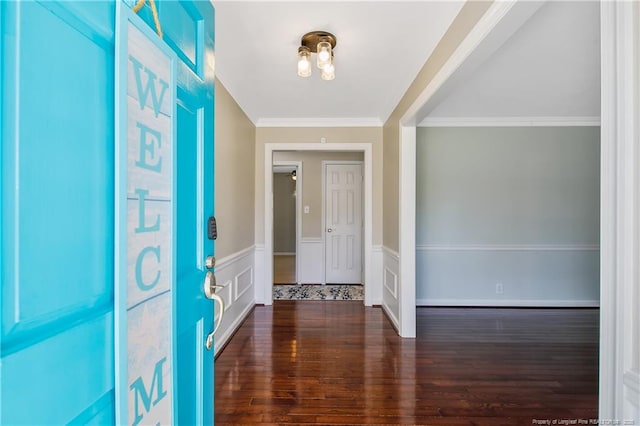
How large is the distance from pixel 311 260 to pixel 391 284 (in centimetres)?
200

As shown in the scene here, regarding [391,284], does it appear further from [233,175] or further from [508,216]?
[233,175]

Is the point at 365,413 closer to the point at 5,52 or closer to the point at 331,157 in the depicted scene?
the point at 5,52

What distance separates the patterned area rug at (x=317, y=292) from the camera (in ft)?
14.5

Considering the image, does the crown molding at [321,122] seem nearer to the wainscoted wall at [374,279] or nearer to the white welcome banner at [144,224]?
the wainscoted wall at [374,279]

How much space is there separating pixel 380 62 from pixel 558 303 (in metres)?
3.68

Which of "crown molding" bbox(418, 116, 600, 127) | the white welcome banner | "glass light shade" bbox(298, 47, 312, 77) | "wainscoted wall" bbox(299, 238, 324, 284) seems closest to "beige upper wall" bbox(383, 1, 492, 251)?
"crown molding" bbox(418, 116, 600, 127)

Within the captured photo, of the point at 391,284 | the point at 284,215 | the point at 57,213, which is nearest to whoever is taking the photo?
the point at 57,213

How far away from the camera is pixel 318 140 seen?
13.1 feet

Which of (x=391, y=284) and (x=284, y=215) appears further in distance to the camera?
(x=284, y=215)

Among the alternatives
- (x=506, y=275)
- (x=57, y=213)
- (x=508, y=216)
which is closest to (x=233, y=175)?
(x=57, y=213)

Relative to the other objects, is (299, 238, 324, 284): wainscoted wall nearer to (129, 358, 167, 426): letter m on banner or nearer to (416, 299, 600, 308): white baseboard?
(416, 299, 600, 308): white baseboard

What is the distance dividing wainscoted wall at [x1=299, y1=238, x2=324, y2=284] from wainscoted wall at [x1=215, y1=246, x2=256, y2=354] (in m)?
1.39

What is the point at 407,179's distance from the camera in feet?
10.1

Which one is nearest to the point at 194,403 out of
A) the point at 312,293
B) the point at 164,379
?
the point at 164,379
